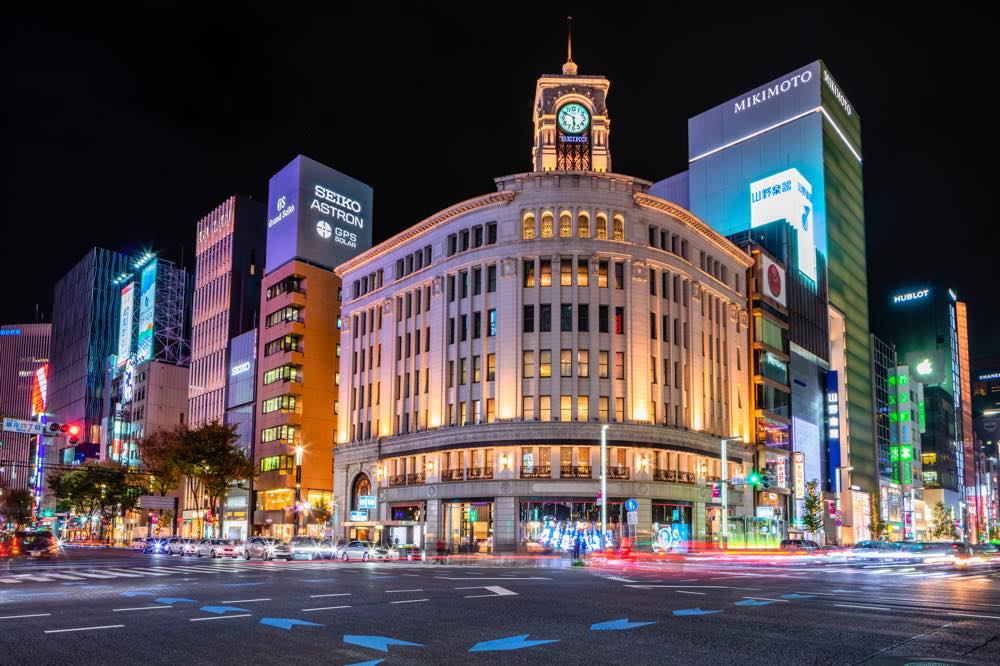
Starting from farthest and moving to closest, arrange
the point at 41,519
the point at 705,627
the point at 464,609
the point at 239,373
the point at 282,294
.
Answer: the point at 41,519
the point at 239,373
the point at 282,294
the point at 464,609
the point at 705,627

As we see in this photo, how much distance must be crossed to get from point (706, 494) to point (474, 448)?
801 inches

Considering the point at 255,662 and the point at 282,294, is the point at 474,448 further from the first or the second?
the point at 255,662

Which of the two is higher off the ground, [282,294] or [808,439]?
[282,294]

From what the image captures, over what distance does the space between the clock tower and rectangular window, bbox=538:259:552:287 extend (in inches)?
539

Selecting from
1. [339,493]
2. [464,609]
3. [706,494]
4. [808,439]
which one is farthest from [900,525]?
[464,609]

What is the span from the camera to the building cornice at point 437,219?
72000 millimetres

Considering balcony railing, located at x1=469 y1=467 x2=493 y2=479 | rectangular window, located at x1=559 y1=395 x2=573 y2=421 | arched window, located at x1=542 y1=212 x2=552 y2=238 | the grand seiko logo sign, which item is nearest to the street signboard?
balcony railing, located at x1=469 y1=467 x2=493 y2=479

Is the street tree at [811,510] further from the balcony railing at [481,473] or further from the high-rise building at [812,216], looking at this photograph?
the balcony railing at [481,473]

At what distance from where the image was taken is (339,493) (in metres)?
82.6

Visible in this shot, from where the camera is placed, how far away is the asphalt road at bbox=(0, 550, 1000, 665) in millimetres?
12766

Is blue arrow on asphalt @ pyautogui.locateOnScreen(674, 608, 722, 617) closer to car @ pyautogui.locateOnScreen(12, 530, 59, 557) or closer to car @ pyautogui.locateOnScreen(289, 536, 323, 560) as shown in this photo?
car @ pyautogui.locateOnScreen(289, 536, 323, 560)

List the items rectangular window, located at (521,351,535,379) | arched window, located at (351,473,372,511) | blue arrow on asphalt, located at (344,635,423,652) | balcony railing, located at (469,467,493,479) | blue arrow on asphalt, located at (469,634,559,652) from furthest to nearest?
arched window, located at (351,473,372,511) → rectangular window, located at (521,351,535,379) → balcony railing, located at (469,467,493,479) → blue arrow on asphalt, located at (344,635,423,652) → blue arrow on asphalt, located at (469,634,559,652)

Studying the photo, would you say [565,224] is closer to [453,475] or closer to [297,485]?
[453,475]

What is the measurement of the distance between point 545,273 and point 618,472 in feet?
55.9
